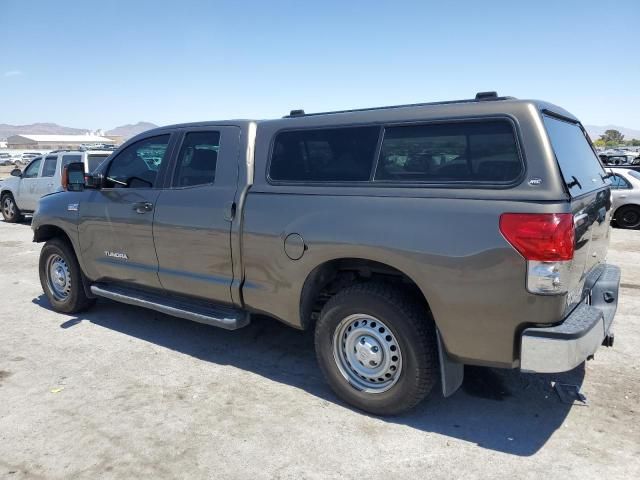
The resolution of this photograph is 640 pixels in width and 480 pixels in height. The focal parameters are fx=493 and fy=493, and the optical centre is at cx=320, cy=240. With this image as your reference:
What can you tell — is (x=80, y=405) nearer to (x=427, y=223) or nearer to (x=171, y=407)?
(x=171, y=407)

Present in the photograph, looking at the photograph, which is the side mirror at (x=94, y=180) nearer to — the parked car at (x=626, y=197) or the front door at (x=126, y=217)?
the front door at (x=126, y=217)

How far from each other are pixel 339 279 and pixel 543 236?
1.55 metres

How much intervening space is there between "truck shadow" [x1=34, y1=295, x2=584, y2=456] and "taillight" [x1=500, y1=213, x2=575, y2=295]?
108cm

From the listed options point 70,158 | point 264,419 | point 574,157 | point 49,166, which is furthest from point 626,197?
point 49,166

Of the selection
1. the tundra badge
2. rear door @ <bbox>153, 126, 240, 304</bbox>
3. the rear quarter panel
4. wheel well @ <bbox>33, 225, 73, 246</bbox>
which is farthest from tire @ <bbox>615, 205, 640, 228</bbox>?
wheel well @ <bbox>33, 225, 73, 246</bbox>

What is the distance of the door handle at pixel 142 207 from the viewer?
4.49 meters

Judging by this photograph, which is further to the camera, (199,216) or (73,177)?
(73,177)

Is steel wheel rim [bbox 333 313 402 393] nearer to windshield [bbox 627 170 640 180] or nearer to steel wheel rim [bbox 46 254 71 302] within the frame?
steel wheel rim [bbox 46 254 71 302]

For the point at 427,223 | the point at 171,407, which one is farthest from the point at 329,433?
the point at 427,223

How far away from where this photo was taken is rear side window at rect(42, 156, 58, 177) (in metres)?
12.4

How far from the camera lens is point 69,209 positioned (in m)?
5.29

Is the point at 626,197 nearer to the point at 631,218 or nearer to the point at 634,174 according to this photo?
the point at 631,218

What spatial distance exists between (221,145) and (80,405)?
227cm

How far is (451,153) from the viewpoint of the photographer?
3.07 metres
